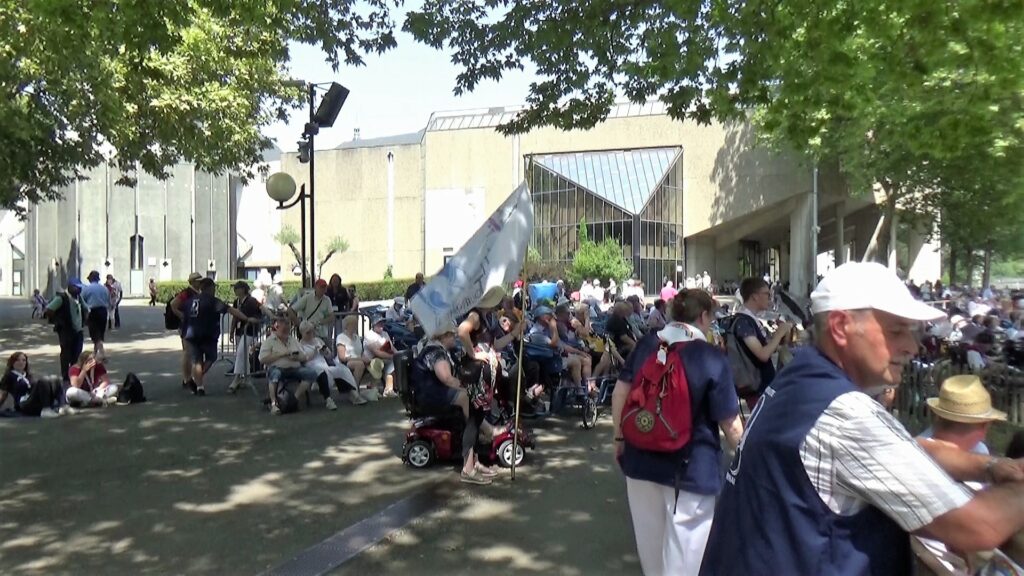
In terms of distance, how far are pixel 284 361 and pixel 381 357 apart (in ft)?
5.70

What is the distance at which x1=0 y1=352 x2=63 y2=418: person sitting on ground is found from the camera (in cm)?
998

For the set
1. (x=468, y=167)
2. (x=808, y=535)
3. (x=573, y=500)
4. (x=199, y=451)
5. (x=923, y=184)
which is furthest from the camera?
(x=468, y=167)

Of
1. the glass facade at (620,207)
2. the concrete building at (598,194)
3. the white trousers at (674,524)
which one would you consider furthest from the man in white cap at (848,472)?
the glass facade at (620,207)

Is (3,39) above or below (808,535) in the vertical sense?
above

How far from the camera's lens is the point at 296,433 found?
9.10m

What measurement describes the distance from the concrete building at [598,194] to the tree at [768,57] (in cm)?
Result: 3287

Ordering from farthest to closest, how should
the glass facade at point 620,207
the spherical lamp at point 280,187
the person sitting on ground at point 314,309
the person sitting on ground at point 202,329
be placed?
the glass facade at point 620,207
the spherical lamp at point 280,187
the person sitting on ground at point 314,309
the person sitting on ground at point 202,329

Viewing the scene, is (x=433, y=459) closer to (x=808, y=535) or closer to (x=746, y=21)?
(x=746, y=21)

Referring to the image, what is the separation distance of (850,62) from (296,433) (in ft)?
21.9

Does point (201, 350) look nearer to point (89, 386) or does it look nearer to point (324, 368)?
point (89, 386)

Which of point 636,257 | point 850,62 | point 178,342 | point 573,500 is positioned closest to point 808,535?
point 573,500

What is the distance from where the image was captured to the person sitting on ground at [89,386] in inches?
413

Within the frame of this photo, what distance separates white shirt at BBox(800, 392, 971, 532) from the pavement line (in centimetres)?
378

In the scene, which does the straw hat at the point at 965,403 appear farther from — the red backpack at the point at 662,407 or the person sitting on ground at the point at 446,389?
the person sitting on ground at the point at 446,389
